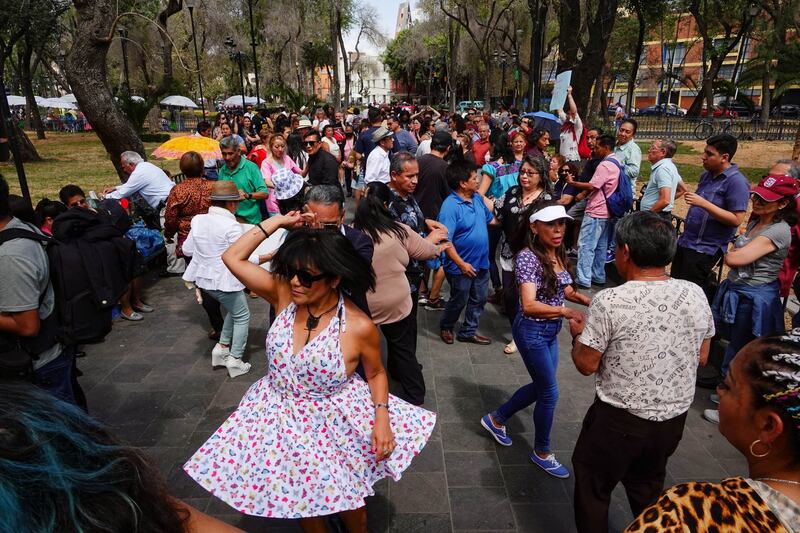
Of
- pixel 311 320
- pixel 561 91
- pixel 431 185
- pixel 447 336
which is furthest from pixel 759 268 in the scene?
pixel 561 91

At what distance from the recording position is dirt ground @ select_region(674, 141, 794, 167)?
1709 cm

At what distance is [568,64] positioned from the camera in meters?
12.8

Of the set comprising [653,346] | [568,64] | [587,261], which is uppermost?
[568,64]

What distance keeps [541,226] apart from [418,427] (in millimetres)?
1446

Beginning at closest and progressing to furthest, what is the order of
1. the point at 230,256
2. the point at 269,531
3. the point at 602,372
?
the point at 602,372 < the point at 230,256 < the point at 269,531

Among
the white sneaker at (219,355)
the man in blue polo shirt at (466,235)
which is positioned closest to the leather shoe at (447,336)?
the man in blue polo shirt at (466,235)

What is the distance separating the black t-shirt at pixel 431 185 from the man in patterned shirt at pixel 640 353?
14.0ft

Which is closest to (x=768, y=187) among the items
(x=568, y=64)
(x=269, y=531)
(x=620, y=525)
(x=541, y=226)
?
(x=541, y=226)

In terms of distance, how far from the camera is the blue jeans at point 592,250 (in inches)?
260

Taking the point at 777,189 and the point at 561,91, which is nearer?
the point at 777,189

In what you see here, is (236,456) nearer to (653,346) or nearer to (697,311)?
(653,346)

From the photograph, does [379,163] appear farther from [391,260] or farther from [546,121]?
[391,260]

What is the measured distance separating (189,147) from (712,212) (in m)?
7.35

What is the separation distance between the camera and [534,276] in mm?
3127
